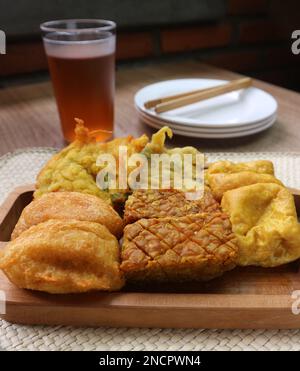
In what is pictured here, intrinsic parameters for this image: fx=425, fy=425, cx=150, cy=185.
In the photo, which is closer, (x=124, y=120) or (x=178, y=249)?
(x=178, y=249)

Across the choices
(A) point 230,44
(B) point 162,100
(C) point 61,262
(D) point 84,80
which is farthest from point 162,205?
(A) point 230,44

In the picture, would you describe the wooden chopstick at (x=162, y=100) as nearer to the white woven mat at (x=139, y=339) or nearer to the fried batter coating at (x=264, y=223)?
the fried batter coating at (x=264, y=223)

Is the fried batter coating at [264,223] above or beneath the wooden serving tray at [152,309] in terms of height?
above

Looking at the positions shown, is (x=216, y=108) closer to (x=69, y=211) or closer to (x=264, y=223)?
(x=264, y=223)

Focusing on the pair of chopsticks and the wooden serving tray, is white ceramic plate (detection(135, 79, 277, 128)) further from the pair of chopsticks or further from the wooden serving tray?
the wooden serving tray

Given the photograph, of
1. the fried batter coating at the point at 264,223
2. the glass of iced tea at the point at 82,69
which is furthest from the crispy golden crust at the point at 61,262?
the glass of iced tea at the point at 82,69

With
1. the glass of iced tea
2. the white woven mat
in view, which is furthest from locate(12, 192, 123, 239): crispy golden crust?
the glass of iced tea
